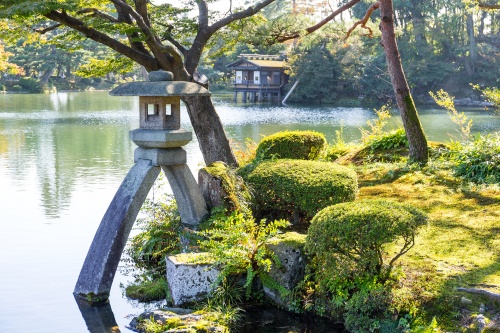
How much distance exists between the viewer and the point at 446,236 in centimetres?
664

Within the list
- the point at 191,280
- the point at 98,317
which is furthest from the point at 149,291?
the point at 191,280

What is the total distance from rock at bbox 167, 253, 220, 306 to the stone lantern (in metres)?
0.90

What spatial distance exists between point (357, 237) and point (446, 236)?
7.17 feet

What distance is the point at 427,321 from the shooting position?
4891 millimetres

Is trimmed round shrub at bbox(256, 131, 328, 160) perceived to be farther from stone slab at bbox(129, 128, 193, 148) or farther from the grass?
stone slab at bbox(129, 128, 193, 148)

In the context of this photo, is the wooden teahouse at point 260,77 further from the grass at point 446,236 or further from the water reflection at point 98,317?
the water reflection at point 98,317

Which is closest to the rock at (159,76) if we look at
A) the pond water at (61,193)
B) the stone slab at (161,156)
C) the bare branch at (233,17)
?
the stone slab at (161,156)

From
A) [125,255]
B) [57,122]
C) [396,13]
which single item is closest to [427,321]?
[125,255]

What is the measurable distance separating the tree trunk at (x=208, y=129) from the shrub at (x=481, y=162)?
12.1ft

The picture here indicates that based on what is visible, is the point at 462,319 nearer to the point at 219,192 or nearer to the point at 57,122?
the point at 219,192

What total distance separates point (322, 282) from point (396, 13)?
1641 inches

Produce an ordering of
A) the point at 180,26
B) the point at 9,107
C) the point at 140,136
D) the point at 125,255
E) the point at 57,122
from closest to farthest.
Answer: the point at 140,136, the point at 125,255, the point at 180,26, the point at 57,122, the point at 9,107

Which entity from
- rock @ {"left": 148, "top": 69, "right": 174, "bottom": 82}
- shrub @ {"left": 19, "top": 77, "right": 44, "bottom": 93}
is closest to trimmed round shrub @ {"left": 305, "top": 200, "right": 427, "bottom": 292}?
rock @ {"left": 148, "top": 69, "right": 174, "bottom": 82}

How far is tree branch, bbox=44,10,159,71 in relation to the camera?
28.7ft
